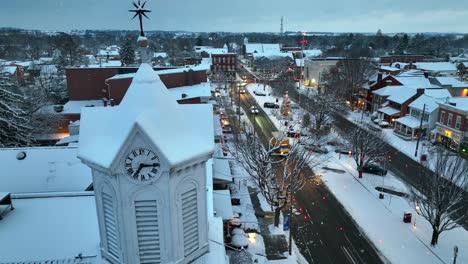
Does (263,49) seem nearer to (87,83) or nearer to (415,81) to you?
(415,81)

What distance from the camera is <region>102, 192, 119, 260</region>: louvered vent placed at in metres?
9.97

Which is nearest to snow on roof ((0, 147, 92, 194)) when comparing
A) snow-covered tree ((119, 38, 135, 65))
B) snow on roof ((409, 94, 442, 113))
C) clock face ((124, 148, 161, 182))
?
clock face ((124, 148, 161, 182))

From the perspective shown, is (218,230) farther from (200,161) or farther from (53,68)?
(53,68)

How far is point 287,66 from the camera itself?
4277 inches

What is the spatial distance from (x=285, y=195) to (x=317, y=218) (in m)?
3.88

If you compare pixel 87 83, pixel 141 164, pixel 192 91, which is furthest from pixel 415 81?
pixel 141 164

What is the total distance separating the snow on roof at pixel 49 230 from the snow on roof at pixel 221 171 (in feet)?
52.6

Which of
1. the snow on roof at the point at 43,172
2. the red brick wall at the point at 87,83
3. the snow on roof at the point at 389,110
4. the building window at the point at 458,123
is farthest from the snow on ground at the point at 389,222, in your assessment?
the red brick wall at the point at 87,83

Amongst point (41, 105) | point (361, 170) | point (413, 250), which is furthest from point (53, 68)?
point (413, 250)

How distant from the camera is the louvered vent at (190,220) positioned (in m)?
10.1

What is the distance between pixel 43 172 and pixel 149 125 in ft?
49.4

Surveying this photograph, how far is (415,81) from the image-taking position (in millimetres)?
60844

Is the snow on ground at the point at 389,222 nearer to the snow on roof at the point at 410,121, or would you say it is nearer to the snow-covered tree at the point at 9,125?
the snow on roof at the point at 410,121

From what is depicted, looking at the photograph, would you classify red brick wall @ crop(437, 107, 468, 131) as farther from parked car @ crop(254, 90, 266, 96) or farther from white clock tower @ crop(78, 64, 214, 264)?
white clock tower @ crop(78, 64, 214, 264)
